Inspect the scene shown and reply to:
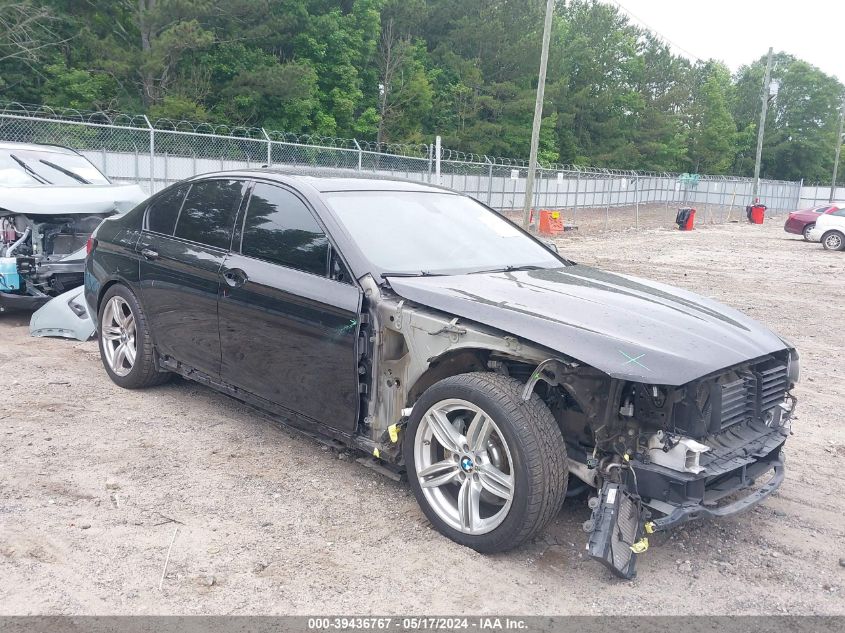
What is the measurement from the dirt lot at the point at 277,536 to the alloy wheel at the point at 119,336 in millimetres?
238

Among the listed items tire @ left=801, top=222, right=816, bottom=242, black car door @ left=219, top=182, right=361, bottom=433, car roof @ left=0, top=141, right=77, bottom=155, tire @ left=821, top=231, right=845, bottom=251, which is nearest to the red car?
tire @ left=801, top=222, right=816, bottom=242

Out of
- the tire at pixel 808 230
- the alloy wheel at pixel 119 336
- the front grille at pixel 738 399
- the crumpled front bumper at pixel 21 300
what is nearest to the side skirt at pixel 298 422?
the alloy wheel at pixel 119 336

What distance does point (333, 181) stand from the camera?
179 inches

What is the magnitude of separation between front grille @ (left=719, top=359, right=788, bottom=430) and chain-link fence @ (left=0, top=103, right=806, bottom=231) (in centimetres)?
272

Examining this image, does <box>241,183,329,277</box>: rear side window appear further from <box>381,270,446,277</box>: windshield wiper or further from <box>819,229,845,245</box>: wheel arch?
<box>819,229,845,245</box>: wheel arch

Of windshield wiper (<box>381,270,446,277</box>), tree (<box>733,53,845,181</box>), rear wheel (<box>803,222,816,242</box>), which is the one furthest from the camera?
tree (<box>733,53,845,181</box>)

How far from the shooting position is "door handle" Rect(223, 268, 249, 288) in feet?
14.5

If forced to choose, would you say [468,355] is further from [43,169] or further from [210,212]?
[43,169]

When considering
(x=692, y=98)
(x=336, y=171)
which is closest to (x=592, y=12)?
(x=692, y=98)

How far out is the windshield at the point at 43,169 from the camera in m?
8.03

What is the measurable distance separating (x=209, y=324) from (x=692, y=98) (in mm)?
83937

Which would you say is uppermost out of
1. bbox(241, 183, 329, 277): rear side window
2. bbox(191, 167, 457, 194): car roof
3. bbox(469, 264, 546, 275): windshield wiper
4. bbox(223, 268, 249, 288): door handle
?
bbox(191, 167, 457, 194): car roof

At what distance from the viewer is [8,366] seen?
20.3 ft

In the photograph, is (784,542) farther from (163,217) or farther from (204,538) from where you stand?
(163,217)
